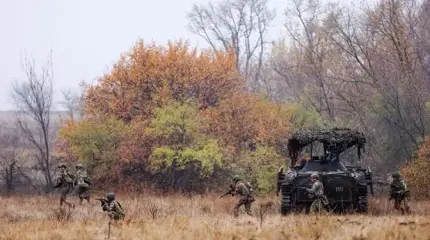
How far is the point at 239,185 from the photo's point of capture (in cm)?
1775

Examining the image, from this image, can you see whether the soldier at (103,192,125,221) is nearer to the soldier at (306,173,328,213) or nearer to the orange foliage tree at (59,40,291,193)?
the soldier at (306,173,328,213)

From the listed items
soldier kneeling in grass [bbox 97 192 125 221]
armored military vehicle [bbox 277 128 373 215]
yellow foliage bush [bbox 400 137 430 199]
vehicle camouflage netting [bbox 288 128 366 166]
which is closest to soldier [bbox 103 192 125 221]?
soldier kneeling in grass [bbox 97 192 125 221]

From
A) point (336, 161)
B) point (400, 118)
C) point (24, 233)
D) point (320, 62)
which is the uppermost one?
point (320, 62)

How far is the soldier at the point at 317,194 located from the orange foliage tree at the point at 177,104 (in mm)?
14155

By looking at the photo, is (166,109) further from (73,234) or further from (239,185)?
(73,234)

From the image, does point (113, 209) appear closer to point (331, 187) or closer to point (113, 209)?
point (113, 209)

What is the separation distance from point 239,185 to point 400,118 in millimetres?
15814

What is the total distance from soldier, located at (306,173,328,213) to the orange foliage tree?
46.4 ft

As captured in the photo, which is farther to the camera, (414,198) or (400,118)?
(400,118)

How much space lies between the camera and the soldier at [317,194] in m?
16.1

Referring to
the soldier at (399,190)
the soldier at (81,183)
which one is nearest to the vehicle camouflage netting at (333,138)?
the soldier at (399,190)

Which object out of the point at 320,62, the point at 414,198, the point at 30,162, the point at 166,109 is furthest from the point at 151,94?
the point at 30,162

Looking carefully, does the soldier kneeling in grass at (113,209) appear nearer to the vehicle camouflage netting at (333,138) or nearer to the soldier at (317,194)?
the soldier at (317,194)

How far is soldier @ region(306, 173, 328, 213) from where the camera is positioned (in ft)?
53.0
